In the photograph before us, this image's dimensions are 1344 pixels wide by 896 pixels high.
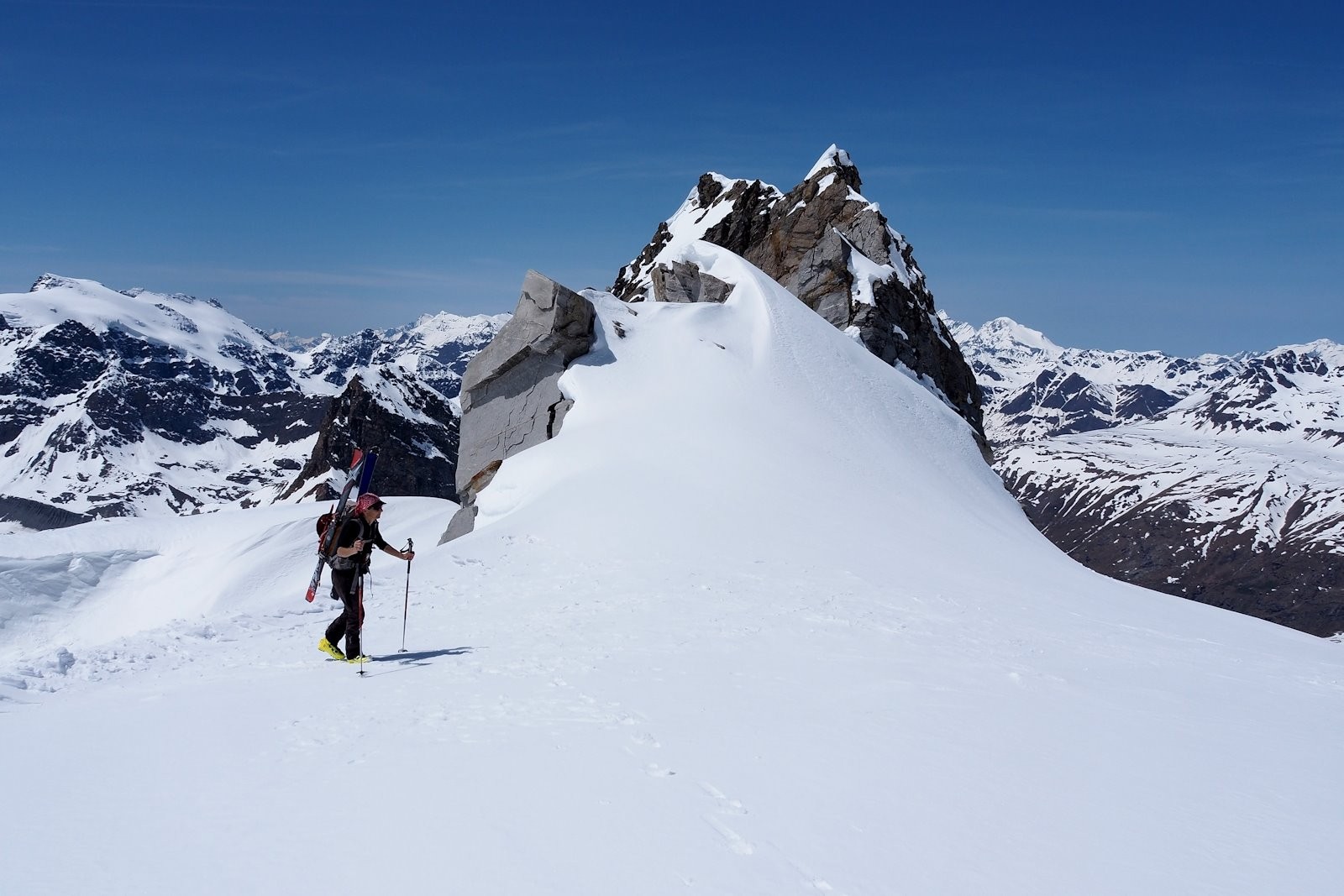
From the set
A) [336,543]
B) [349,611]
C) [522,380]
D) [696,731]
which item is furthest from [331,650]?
[522,380]

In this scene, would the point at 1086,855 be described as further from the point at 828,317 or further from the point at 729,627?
the point at 828,317

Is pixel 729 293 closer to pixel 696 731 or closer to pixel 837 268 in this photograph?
pixel 837 268

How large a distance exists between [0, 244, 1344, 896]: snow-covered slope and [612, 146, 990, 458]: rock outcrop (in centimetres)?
2650

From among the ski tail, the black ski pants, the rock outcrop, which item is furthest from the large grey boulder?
the black ski pants

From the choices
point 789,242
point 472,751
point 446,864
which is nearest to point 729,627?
point 472,751

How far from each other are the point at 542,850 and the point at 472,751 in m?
2.19

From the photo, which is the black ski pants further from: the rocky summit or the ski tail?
the rocky summit

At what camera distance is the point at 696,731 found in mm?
9164

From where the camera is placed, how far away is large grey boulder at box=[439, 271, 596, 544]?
33.4m

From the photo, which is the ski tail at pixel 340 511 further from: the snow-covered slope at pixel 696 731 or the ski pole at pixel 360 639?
the snow-covered slope at pixel 696 731

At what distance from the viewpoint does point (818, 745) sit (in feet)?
29.3

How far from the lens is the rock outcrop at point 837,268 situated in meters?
50.7

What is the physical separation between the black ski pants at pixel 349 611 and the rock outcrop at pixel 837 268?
3233cm

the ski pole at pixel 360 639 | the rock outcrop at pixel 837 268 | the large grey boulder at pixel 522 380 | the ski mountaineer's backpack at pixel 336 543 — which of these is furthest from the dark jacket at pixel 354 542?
the rock outcrop at pixel 837 268
